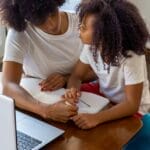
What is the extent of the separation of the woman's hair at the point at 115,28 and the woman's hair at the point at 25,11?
190mm

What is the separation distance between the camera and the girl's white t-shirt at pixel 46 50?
1447 millimetres

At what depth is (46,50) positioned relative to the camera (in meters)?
1.51

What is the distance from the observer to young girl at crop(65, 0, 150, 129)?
1.14 meters

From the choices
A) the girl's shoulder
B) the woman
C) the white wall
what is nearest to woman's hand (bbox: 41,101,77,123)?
the woman

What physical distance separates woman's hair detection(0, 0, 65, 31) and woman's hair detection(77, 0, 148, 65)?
7.5 inches

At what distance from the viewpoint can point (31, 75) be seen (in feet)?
5.03

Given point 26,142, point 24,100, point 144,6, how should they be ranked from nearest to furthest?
point 26,142 < point 24,100 < point 144,6

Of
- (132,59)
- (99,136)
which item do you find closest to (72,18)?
(132,59)

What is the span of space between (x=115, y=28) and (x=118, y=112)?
274 millimetres

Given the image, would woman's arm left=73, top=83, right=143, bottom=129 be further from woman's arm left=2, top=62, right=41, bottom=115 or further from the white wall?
the white wall

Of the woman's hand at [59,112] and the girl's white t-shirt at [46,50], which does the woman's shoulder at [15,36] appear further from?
the woman's hand at [59,112]

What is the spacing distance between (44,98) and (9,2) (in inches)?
16.2

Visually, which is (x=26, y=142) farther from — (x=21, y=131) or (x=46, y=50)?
(x=46, y=50)

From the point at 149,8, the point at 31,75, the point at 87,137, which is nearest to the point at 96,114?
the point at 87,137
